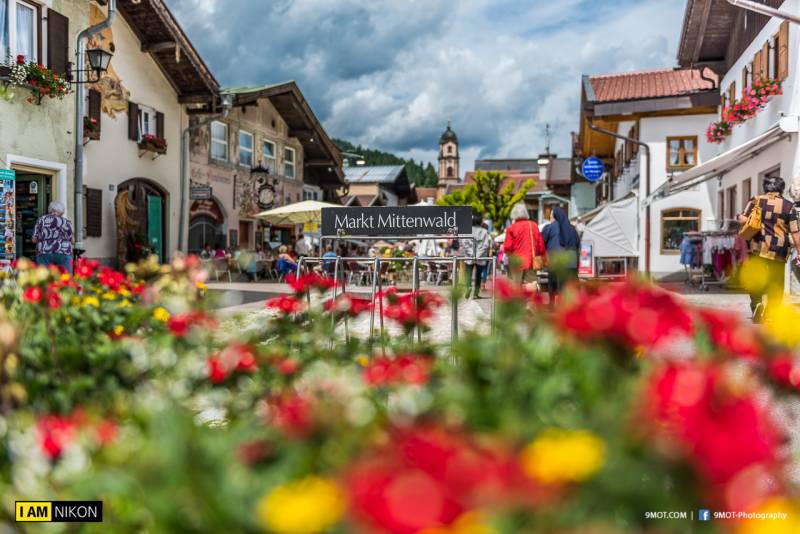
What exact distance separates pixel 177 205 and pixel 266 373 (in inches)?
732

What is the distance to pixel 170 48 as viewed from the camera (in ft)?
59.3

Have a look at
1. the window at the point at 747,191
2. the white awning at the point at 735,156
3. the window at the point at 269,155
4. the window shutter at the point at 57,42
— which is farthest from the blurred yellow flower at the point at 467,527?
the window at the point at 269,155

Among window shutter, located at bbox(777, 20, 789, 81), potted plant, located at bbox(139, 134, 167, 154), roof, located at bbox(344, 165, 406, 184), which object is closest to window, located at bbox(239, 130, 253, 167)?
potted plant, located at bbox(139, 134, 167, 154)

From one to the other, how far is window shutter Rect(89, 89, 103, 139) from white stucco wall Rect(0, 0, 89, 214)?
123 centimetres

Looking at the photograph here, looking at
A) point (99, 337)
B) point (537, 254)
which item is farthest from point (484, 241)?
point (99, 337)

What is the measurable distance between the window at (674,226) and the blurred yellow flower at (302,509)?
22.8m

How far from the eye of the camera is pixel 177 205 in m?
19.8

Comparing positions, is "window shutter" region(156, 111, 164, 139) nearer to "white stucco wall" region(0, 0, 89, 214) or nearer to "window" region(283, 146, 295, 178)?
"white stucco wall" region(0, 0, 89, 214)

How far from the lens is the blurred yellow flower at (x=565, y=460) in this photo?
3.05 ft

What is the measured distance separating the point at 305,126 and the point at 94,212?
12398mm

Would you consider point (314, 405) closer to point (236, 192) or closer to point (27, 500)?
point (27, 500)

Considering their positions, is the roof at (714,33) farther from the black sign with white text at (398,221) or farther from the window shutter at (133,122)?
the window shutter at (133,122)

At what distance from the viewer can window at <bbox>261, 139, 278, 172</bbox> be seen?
25580mm

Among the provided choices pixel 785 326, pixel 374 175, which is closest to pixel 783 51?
pixel 785 326
